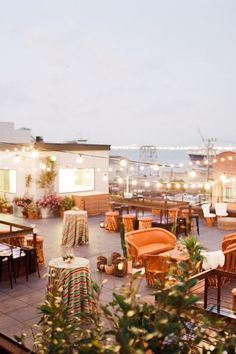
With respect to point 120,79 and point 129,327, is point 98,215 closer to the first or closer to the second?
point 129,327

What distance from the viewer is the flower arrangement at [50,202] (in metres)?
15.9

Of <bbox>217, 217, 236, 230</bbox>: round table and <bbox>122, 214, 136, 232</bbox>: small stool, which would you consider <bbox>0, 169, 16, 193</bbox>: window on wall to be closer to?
<bbox>122, 214, 136, 232</bbox>: small stool

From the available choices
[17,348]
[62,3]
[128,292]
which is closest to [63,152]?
[62,3]

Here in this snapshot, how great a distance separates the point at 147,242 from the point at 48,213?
7248 mm

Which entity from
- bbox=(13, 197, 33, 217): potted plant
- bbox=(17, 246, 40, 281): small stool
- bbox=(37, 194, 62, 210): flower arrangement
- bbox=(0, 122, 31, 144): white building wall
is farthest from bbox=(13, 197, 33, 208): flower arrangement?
bbox=(0, 122, 31, 144): white building wall

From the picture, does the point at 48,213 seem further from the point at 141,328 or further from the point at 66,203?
the point at 141,328

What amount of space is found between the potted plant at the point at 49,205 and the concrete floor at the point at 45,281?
101 cm

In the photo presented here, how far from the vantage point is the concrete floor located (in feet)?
20.2

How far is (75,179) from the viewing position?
58.6 feet

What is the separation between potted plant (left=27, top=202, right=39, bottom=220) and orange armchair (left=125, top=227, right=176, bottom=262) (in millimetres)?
7009

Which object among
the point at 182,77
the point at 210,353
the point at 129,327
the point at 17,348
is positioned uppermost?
the point at 182,77

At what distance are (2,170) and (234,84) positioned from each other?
153ft

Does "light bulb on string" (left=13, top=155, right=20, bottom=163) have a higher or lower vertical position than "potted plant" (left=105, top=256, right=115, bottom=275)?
higher

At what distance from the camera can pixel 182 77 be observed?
6906cm
